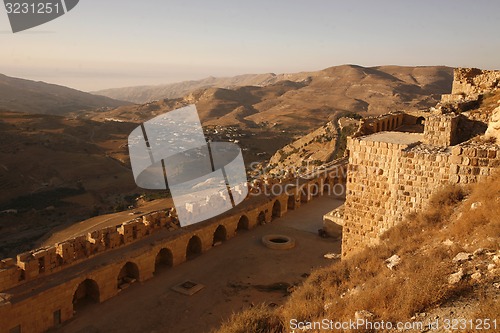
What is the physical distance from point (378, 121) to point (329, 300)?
8.79 m

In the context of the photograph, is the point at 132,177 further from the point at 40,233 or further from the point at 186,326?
the point at 186,326

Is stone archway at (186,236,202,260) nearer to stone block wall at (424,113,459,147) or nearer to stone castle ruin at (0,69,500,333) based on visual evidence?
stone castle ruin at (0,69,500,333)

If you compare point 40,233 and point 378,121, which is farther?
point 40,233

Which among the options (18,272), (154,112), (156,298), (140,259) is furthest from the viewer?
(154,112)

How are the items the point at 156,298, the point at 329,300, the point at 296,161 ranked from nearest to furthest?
the point at 329,300 → the point at 156,298 → the point at 296,161

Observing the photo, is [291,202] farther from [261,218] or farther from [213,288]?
[213,288]

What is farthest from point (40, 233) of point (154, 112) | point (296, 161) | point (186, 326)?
point (154, 112)

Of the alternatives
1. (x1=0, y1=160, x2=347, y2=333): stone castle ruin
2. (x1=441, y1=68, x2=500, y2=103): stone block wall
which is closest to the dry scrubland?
(x1=0, y1=160, x2=347, y2=333): stone castle ruin

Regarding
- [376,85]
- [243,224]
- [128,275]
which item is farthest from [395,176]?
[376,85]

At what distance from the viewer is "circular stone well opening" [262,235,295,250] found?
16188mm

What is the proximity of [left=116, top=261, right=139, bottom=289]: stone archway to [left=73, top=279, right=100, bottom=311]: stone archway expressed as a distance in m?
0.87

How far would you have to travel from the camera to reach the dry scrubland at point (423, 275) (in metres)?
5.00

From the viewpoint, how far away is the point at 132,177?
41.5 meters

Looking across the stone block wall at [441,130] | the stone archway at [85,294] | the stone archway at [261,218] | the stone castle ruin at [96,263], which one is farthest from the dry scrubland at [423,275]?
the stone archway at [261,218]
